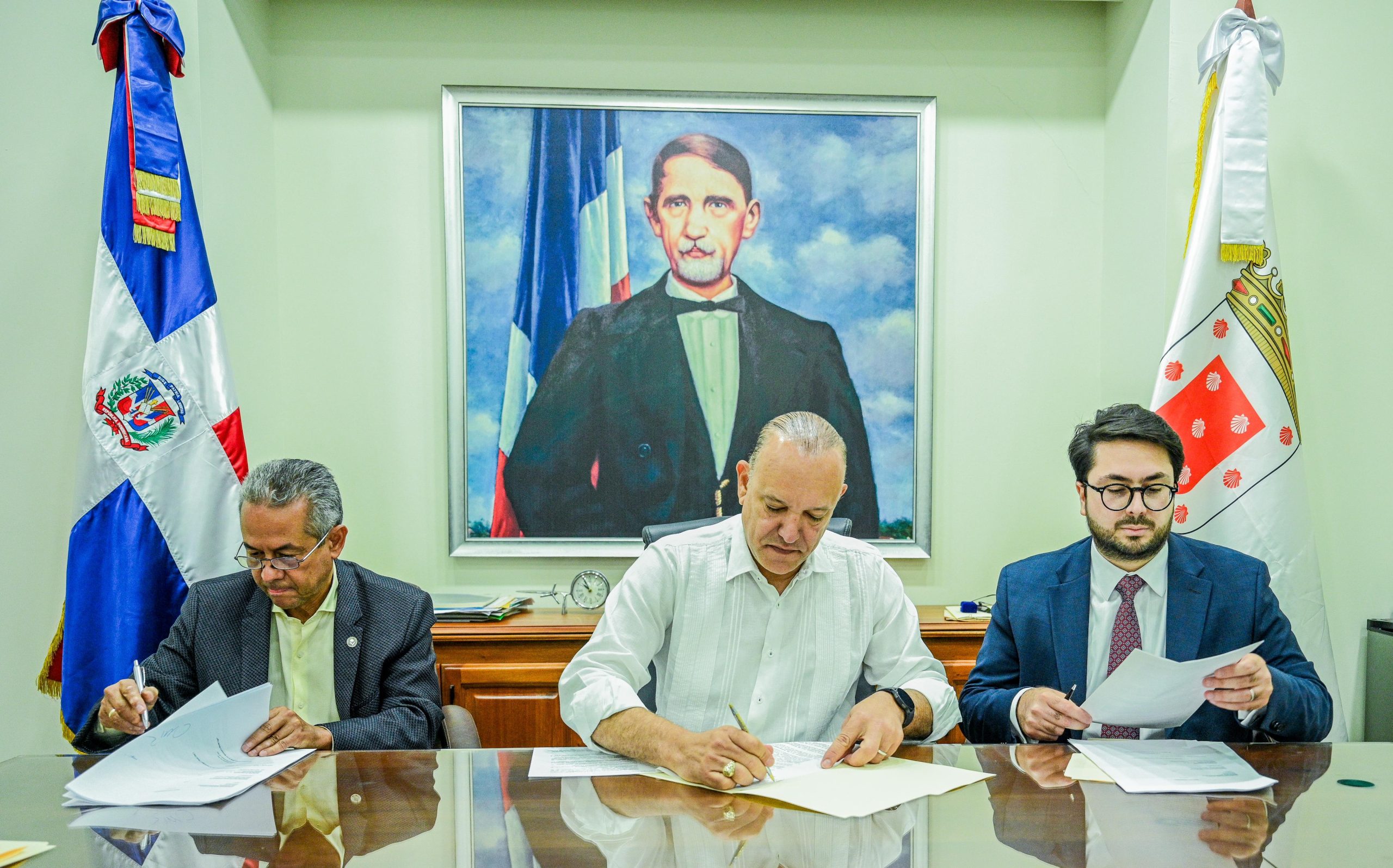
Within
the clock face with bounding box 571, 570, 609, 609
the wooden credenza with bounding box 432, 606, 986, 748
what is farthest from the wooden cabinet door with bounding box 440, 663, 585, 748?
the clock face with bounding box 571, 570, 609, 609

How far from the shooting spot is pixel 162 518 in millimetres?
2781

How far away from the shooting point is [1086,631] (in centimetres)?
215

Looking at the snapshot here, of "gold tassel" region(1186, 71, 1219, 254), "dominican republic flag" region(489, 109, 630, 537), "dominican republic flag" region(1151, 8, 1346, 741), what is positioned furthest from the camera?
"dominican republic flag" region(489, 109, 630, 537)

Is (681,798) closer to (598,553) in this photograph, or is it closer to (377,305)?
(598,553)

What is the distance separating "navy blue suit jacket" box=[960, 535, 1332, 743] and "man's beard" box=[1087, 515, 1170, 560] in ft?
0.16

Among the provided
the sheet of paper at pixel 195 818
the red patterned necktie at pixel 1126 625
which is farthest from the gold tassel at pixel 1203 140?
the sheet of paper at pixel 195 818

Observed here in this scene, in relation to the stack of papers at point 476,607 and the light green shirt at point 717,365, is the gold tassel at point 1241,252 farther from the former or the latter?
the stack of papers at point 476,607

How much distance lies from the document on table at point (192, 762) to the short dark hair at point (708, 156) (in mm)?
2420

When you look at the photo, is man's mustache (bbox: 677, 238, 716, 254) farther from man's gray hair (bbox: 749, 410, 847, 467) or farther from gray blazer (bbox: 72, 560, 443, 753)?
gray blazer (bbox: 72, 560, 443, 753)

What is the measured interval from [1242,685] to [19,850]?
1937mm

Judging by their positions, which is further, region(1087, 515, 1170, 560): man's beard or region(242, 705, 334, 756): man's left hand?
region(1087, 515, 1170, 560): man's beard

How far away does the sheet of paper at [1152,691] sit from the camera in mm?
1658

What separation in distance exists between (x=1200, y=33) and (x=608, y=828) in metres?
3.23

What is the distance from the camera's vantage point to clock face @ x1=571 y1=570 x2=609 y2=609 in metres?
3.49
